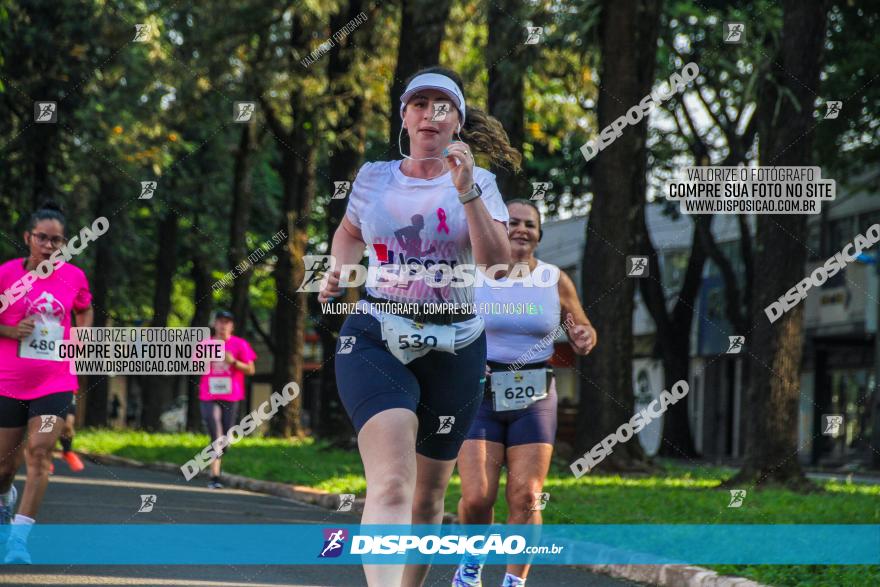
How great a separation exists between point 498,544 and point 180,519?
16.0ft

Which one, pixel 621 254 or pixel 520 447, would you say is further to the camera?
pixel 621 254

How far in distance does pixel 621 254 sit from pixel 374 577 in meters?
12.8

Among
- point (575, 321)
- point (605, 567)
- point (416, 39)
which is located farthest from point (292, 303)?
point (575, 321)

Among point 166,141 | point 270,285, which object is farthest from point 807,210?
point 270,285

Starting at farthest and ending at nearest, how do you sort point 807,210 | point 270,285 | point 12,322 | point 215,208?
point 270,285, point 215,208, point 807,210, point 12,322

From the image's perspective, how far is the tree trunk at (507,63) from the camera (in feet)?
59.1

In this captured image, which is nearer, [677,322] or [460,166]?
[460,166]

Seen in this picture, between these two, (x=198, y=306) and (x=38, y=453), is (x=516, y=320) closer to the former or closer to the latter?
(x=38, y=453)

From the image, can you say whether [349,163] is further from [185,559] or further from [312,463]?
[185,559]

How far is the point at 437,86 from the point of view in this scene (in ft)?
16.9

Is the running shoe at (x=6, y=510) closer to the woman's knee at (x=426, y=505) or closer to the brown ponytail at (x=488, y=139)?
the woman's knee at (x=426, y=505)

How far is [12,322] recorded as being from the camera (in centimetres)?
836

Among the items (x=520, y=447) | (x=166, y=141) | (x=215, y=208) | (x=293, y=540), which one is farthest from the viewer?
(x=215, y=208)

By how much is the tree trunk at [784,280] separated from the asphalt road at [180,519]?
476 centimetres
